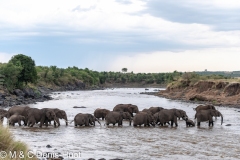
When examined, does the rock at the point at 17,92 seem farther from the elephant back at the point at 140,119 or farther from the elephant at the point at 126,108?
the elephant back at the point at 140,119

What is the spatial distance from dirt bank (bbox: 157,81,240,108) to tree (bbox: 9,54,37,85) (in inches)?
1104

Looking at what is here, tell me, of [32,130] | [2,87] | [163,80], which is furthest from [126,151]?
[163,80]

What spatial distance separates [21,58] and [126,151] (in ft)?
202

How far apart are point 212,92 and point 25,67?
33570 millimetres

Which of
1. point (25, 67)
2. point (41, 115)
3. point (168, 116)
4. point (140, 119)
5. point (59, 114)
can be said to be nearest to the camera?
point (41, 115)

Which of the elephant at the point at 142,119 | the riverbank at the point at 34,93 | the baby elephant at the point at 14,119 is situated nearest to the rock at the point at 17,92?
the riverbank at the point at 34,93

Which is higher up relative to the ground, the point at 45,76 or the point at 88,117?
the point at 45,76

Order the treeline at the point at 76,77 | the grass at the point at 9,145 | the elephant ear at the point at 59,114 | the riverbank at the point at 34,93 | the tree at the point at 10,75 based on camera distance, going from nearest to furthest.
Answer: the grass at the point at 9,145
the elephant ear at the point at 59,114
the riverbank at the point at 34,93
the tree at the point at 10,75
the treeline at the point at 76,77

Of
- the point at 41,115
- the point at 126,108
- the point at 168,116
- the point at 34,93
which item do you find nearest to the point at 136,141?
the point at 168,116

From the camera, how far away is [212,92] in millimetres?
67188

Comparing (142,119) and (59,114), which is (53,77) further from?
(142,119)

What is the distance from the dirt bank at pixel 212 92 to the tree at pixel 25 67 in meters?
28.0

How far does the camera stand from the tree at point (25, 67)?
2835 inches

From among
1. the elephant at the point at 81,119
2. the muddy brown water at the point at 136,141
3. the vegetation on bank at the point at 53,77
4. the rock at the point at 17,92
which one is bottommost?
the muddy brown water at the point at 136,141
